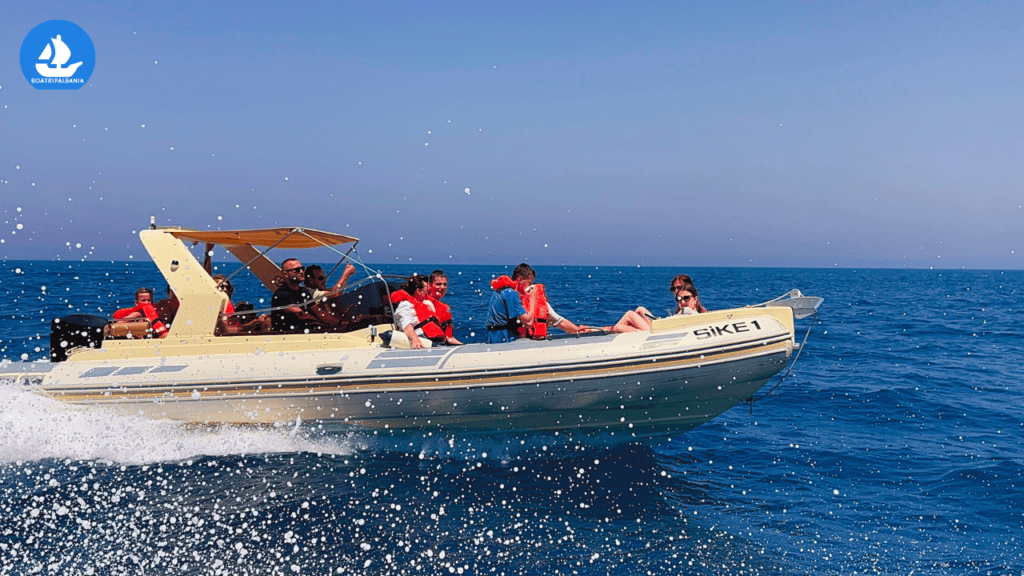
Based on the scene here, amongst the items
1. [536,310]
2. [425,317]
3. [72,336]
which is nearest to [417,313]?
[425,317]

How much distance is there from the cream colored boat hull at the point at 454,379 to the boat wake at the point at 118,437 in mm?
101

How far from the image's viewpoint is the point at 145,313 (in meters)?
6.52

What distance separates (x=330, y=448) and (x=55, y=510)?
1.99m

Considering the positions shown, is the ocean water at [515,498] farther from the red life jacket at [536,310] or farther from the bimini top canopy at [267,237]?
the bimini top canopy at [267,237]

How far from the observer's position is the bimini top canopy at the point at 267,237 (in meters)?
6.09

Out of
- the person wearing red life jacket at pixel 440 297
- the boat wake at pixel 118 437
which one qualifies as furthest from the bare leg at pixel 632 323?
the boat wake at pixel 118 437

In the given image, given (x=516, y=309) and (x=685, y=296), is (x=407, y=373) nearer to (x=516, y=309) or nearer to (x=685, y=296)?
(x=516, y=309)

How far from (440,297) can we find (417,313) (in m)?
0.26

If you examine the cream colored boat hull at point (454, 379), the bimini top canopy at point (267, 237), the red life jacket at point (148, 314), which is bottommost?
the cream colored boat hull at point (454, 379)

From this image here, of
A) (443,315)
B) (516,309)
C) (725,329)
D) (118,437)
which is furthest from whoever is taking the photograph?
(443,315)

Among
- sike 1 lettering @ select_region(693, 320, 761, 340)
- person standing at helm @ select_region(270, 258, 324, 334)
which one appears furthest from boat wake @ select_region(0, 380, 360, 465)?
sike 1 lettering @ select_region(693, 320, 761, 340)

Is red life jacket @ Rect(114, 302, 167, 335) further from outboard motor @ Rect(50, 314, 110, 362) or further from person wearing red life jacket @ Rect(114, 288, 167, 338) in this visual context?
outboard motor @ Rect(50, 314, 110, 362)

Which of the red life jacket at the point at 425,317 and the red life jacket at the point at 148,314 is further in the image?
the red life jacket at the point at 148,314

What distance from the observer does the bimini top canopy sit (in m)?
6.09
